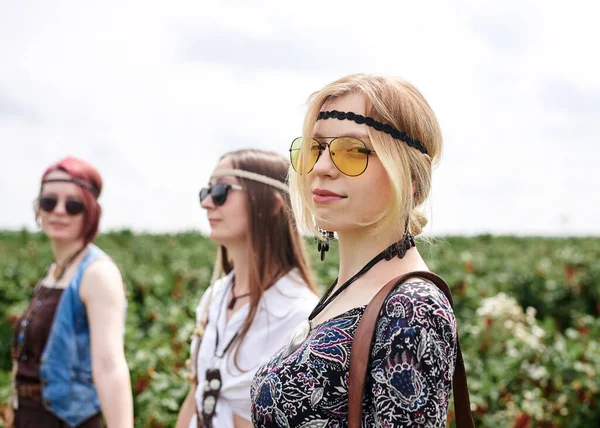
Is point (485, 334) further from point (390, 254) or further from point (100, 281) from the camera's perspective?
point (390, 254)

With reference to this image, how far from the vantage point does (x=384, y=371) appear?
171 centimetres

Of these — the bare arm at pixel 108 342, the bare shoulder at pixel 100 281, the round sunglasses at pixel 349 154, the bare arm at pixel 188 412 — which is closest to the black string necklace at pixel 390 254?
the round sunglasses at pixel 349 154

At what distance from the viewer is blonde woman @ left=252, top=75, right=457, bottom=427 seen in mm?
1704

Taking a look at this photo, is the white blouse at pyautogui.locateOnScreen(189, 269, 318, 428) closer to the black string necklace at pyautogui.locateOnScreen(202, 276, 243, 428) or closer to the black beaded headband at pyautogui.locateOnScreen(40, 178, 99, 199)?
the black string necklace at pyautogui.locateOnScreen(202, 276, 243, 428)

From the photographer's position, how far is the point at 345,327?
1.89 metres

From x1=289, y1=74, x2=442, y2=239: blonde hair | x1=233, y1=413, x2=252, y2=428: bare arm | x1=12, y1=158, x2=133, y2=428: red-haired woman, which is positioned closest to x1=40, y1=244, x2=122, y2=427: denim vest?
x1=12, y1=158, x2=133, y2=428: red-haired woman

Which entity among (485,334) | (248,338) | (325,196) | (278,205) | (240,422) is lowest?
(485,334)

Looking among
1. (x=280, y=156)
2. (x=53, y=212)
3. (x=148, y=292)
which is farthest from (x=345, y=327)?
(x=148, y=292)

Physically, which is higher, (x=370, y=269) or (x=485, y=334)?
(x=370, y=269)

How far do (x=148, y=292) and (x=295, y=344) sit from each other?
665cm

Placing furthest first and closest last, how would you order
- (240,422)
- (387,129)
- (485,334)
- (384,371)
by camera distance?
(485,334), (240,422), (387,129), (384,371)

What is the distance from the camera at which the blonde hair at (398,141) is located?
75.4 inches

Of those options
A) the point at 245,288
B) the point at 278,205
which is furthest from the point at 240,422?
the point at 278,205

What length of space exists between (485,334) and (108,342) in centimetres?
442
